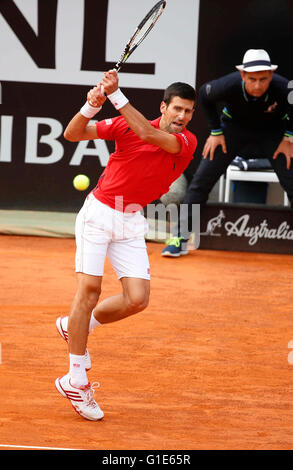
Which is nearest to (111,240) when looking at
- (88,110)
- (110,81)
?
(88,110)

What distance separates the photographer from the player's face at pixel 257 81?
6.74 meters

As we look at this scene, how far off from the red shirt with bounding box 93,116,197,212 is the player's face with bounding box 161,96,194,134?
6cm

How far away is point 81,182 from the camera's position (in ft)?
28.0

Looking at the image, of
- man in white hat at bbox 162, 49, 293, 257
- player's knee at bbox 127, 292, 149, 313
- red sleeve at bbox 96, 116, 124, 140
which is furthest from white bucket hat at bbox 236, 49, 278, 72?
player's knee at bbox 127, 292, 149, 313

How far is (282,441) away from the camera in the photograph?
11.5ft

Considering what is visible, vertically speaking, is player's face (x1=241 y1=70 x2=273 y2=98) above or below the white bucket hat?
below

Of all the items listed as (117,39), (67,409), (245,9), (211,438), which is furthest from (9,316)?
(245,9)

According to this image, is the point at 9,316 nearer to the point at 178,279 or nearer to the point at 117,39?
the point at 178,279

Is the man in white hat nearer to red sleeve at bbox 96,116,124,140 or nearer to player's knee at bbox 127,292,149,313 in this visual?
red sleeve at bbox 96,116,124,140

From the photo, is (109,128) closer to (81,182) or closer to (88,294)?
(88,294)

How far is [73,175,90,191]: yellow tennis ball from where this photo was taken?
28.1 ft

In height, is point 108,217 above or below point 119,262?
above

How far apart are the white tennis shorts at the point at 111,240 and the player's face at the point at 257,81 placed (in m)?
3.22
